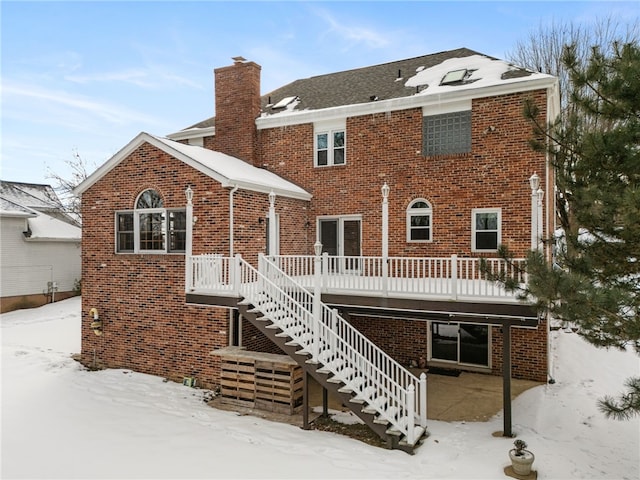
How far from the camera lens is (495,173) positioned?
11.9 m

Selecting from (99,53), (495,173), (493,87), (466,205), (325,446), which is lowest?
(325,446)

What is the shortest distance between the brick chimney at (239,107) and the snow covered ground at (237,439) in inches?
318

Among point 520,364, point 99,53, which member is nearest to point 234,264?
point 520,364

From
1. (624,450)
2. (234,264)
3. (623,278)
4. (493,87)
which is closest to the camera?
→ (623,278)

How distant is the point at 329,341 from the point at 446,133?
23.3 ft

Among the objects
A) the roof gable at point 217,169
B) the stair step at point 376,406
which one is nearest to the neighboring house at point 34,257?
the roof gable at point 217,169

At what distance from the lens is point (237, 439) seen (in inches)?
329

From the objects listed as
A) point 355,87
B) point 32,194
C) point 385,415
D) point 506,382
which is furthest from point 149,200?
point 32,194

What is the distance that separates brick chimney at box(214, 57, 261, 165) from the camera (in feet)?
49.5

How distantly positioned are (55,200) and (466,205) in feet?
95.5

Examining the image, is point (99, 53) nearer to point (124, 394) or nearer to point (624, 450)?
point (124, 394)

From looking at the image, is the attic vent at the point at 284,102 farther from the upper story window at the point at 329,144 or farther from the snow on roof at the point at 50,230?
the snow on roof at the point at 50,230

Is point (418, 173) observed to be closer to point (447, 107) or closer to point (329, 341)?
point (447, 107)

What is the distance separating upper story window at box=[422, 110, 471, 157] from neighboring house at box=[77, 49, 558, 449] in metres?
0.04
